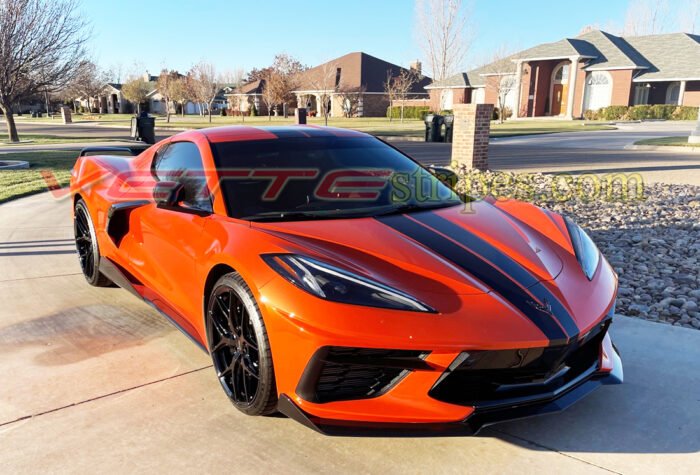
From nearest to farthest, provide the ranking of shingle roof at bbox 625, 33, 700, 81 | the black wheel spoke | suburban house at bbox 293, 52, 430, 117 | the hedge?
the black wheel spoke → the hedge → shingle roof at bbox 625, 33, 700, 81 → suburban house at bbox 293, 52, 430, 117

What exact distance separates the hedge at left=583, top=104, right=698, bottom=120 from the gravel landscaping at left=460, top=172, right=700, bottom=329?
115 ft

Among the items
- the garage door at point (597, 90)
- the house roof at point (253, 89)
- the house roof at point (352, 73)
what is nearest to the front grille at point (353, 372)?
the garage door at point (597, 90)

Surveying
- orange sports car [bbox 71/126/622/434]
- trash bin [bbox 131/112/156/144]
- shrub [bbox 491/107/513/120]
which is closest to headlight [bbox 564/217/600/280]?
orange sports car [bbox 71/126/622/434]

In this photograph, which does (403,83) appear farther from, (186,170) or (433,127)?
(186,170)

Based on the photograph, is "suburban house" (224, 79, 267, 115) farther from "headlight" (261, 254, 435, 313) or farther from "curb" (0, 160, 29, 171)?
"headlight" (261, 254, 435, 313)

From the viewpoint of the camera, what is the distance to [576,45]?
4547 cm

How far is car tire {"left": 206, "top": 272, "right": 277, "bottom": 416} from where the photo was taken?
2461 millimetres

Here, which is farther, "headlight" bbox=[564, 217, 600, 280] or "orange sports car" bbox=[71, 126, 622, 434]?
"headlight" bbox=[564, 217, 600, 280]

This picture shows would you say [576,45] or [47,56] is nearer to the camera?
[47,56]

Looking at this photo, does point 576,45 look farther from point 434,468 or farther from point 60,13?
point 434,468

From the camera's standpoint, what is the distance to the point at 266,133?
3730 millimetres

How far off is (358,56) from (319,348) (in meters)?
58.7

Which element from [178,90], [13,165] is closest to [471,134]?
[13,165]

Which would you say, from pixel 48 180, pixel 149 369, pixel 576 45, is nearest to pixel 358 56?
pixel 576 45
